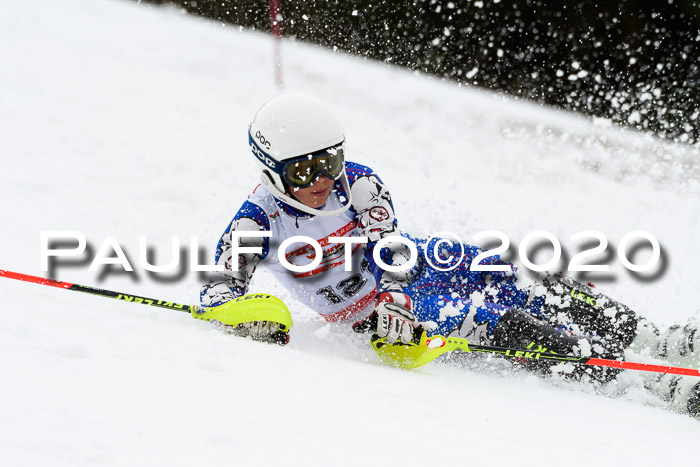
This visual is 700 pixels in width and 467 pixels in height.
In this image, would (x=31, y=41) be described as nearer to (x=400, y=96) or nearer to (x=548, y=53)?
(x=400, y=96)

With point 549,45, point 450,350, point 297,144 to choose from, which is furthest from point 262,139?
point 549,45

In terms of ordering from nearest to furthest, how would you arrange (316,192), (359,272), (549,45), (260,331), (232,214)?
(260,331) → (316,192) → (359,272) → (232,214) → (549,45)

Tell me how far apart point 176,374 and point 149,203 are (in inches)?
129

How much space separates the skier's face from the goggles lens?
0.02 m

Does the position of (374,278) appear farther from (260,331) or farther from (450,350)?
(260,331)

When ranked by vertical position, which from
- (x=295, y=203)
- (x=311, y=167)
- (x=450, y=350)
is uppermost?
(x=311, y=167)

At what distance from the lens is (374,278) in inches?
133

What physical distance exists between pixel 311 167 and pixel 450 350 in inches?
39.0

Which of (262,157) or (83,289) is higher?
(262,157)

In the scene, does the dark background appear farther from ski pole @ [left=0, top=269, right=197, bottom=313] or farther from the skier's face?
ski pole @ [left=0, top=269, right=197, bottom=313]

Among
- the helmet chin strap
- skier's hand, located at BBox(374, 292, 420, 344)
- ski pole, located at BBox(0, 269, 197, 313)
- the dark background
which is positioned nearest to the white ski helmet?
the helmet chin strap

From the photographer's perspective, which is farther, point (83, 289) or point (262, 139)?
point (262, 139)

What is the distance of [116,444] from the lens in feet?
4.75

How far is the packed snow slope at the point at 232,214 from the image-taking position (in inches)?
66.5
